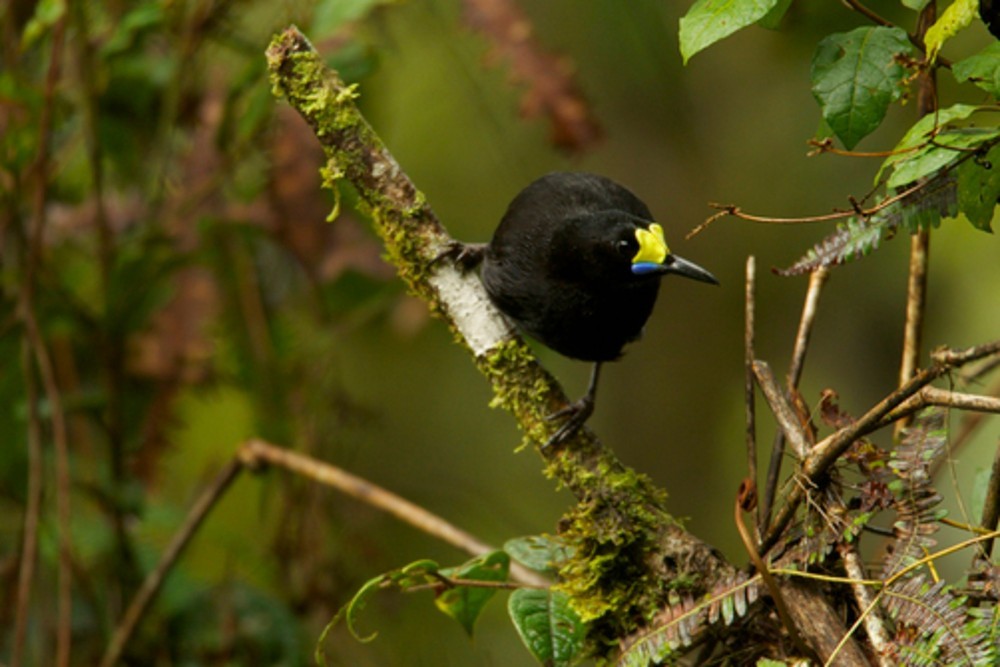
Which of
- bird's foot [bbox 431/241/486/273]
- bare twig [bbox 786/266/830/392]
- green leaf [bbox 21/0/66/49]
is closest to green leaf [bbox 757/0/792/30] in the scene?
bare twig [bbox 786/266/830/392]

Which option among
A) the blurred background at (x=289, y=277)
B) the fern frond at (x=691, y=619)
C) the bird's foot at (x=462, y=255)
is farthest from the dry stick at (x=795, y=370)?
the blurred background at (x=289, y=277)

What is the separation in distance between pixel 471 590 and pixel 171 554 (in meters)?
1.27

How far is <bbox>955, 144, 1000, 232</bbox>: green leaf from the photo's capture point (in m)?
1.42

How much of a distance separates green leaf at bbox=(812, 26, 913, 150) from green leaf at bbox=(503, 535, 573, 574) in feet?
2.86

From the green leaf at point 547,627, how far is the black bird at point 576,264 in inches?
33.2

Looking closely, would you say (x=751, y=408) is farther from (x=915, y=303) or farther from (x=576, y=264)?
(x=576, y=264)

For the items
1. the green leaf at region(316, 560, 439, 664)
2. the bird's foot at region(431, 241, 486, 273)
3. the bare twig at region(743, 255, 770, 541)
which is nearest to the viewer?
the green leaf at region(316, 560, 439, 664)

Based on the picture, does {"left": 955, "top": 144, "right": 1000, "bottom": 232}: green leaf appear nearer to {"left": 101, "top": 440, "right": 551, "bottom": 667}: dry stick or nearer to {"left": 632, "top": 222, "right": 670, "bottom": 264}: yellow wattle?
{"left": 632, "top": 222, "right": 670, "bottom": 264}: yellow wattle

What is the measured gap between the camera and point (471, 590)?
1861mm

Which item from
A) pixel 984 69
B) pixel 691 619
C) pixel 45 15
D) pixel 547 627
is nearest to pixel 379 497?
pixel 547 627

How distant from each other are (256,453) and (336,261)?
74cm

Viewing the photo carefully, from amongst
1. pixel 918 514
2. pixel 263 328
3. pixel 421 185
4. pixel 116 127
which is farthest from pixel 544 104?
pixel 421 185

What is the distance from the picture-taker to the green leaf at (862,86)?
147 cm

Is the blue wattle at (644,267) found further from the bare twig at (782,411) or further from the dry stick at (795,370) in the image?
the bare twig at (782,411)
